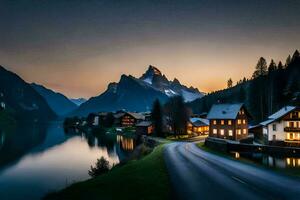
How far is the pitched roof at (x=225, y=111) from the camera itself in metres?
86.8

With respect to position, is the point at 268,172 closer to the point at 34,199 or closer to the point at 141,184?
the point at 141,184

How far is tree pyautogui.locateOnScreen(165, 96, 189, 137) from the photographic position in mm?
103000

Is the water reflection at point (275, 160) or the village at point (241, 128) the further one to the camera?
the village at point (241, 128)

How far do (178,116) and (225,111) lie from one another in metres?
19.7

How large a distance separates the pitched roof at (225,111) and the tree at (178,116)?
14551 mm

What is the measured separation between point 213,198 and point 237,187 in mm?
4018

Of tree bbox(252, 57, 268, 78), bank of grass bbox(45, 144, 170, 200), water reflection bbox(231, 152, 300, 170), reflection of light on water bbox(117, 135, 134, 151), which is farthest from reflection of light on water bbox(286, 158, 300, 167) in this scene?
tree bbox(252, 57, 268, 78)

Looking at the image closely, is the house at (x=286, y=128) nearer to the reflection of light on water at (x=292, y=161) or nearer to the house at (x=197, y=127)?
the reflection of light on water at (x=292, y=161)

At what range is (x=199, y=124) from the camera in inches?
4862

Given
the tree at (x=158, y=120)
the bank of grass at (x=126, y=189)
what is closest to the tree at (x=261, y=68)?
the tree at (x=158, y=120)

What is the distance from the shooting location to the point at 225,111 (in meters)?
89.7

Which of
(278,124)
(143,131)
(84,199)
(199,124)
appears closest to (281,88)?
(199,124)

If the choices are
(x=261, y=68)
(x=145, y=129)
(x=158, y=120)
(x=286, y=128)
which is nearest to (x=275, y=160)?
(x=286, y=128)

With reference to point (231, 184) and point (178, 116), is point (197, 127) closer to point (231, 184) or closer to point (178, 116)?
point (178, 116)
